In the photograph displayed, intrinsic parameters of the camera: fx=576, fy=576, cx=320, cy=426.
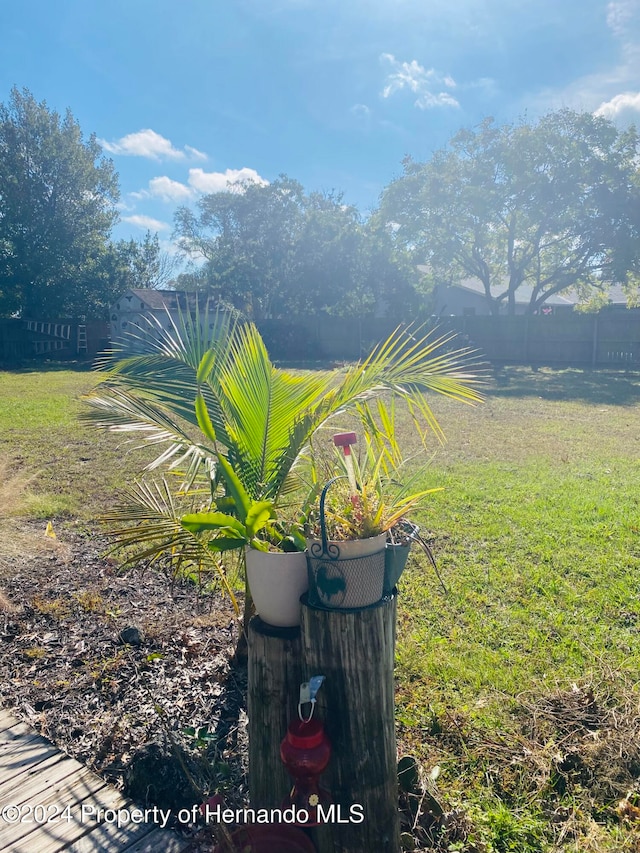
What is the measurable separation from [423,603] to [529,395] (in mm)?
10421

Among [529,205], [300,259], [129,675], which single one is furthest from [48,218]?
[129,675]

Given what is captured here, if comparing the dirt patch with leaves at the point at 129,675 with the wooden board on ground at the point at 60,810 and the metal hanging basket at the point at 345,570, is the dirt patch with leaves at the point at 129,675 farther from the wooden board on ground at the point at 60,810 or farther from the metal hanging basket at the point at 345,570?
the metal hanging basket at the point at 345,570

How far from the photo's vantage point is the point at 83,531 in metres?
4.46

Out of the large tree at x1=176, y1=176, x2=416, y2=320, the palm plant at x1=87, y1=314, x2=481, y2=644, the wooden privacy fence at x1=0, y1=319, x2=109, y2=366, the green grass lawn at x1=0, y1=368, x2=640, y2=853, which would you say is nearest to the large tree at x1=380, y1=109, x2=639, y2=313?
the large tree at x1=176, y1=176, x2=416, y2=320

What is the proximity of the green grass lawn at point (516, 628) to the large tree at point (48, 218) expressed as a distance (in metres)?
21.1

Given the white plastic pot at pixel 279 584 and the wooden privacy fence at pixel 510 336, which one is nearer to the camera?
the white plastic pot at pixel 279 584

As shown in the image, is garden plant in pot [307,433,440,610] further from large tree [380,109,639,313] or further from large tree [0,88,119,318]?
large tree [0,88,119,318]

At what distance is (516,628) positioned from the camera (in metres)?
3.07

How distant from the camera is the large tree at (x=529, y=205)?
20141 millimetres

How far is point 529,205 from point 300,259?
35.1 ft

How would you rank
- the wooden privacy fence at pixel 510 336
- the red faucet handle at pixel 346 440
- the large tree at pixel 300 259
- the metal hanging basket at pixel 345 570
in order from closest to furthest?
the metal hanging basket at pixel 345 570 < the red faucet handle at pixel 346 440 < the wooden privacy fence at pixel 510 336 < the large tree at pixel 300 259

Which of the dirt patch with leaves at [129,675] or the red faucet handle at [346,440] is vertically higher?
the red faucet handle at [346,440]

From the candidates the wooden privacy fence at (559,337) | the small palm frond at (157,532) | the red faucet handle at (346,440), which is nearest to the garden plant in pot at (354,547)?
the red faucet handle at (346,440)

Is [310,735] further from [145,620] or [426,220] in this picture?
[426,220]
